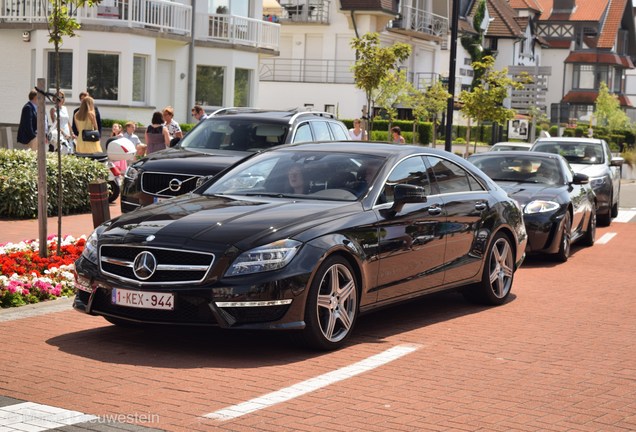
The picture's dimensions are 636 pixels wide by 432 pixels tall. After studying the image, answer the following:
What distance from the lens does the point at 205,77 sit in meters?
43.1

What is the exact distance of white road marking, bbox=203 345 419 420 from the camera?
6406 mm

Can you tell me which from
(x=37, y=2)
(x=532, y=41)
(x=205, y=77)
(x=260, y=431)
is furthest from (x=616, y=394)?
(x=532, y=41)

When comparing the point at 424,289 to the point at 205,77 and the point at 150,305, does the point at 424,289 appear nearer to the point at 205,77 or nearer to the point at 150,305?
the point at 150,305

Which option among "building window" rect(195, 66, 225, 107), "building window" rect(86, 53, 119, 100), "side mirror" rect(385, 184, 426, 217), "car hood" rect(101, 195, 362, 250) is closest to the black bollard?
"car hood" rect(101, 195, 362, 250)

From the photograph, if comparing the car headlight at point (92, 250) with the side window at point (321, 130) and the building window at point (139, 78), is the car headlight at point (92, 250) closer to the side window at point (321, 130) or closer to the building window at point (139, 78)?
the side window at point (321, 130)

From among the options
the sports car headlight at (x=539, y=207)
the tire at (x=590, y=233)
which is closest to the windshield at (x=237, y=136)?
the sports car headlight at (x=539, y=207)

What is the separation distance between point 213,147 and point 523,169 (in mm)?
4387

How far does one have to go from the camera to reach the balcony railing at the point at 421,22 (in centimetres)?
5956

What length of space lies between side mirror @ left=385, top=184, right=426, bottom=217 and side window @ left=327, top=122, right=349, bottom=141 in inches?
339

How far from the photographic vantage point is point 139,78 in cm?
3859

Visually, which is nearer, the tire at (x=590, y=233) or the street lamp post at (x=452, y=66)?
the tire at (x=590, y=233)

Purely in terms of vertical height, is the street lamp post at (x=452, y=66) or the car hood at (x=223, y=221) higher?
the street lamp post at (x=452, y=66)

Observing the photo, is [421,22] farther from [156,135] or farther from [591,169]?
[156,135]

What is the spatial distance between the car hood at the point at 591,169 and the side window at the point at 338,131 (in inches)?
246
